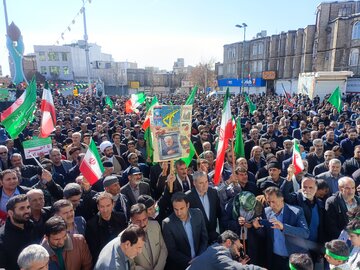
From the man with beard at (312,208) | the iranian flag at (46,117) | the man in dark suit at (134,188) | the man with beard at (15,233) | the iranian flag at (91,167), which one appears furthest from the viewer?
the iranian flag at (46,117)

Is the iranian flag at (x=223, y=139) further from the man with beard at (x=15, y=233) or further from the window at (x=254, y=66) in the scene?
the window at (x=254, y=66)

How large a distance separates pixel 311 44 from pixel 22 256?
48.8 meters

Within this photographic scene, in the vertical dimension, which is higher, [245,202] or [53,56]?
[53,56]

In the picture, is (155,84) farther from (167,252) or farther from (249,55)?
(167,252)

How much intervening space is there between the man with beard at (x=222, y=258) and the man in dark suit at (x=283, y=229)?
0.69 metres

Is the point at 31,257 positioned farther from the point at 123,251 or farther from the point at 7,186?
the point at 7,186

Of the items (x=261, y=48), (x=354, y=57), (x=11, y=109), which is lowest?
(x=11, y=109)

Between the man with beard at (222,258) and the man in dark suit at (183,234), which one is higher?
the man with beard at (222,258)

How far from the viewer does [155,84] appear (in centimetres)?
7231

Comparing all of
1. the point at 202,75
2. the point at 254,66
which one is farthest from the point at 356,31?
the point at 202,75

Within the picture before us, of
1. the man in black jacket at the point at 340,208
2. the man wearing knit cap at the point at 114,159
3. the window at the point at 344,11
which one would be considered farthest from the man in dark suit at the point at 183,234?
the window at the point at 344,11

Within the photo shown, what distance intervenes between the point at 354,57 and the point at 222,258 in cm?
4167

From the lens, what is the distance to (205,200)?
4.46 meters

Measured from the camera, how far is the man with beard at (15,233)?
3.28 metres
